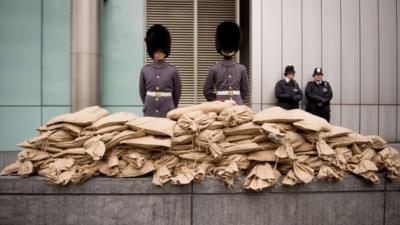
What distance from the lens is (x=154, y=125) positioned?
8.27 ft

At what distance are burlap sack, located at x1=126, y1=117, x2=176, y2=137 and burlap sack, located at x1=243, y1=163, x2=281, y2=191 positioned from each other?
581 mm

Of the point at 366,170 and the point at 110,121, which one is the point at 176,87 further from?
the point at 366,170

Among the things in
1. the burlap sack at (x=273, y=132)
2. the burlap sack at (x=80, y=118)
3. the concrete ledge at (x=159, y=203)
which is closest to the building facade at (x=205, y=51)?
the burlap sack at (x=80, y=118)

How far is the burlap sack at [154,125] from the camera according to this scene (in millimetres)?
2477

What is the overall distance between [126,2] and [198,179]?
24.2ft

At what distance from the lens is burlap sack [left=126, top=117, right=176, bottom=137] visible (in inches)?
97.5

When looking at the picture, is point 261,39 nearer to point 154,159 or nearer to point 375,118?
point 375,118

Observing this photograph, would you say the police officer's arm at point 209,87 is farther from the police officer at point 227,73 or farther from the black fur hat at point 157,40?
the black fur hat at point 157,40

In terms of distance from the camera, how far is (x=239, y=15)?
9.28m

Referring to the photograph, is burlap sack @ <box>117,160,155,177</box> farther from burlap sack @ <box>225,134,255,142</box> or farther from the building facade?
the building facade

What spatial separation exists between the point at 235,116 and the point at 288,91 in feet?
21.1

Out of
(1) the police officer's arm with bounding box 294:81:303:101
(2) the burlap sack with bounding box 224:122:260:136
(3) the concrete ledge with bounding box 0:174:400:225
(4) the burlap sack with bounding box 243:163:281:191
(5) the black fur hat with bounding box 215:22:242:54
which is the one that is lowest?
(3) the concrete ledge with bounding box 0:174:400:225

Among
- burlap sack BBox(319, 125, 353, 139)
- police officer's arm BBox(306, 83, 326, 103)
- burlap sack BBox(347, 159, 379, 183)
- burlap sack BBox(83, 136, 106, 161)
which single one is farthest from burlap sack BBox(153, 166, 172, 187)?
police officer's arm BBox(306, 83, 326, 103)

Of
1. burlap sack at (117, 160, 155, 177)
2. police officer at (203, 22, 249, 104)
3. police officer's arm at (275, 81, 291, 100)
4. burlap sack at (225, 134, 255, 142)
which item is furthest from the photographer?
police officer's arm at (275, 81, 291, 100)
